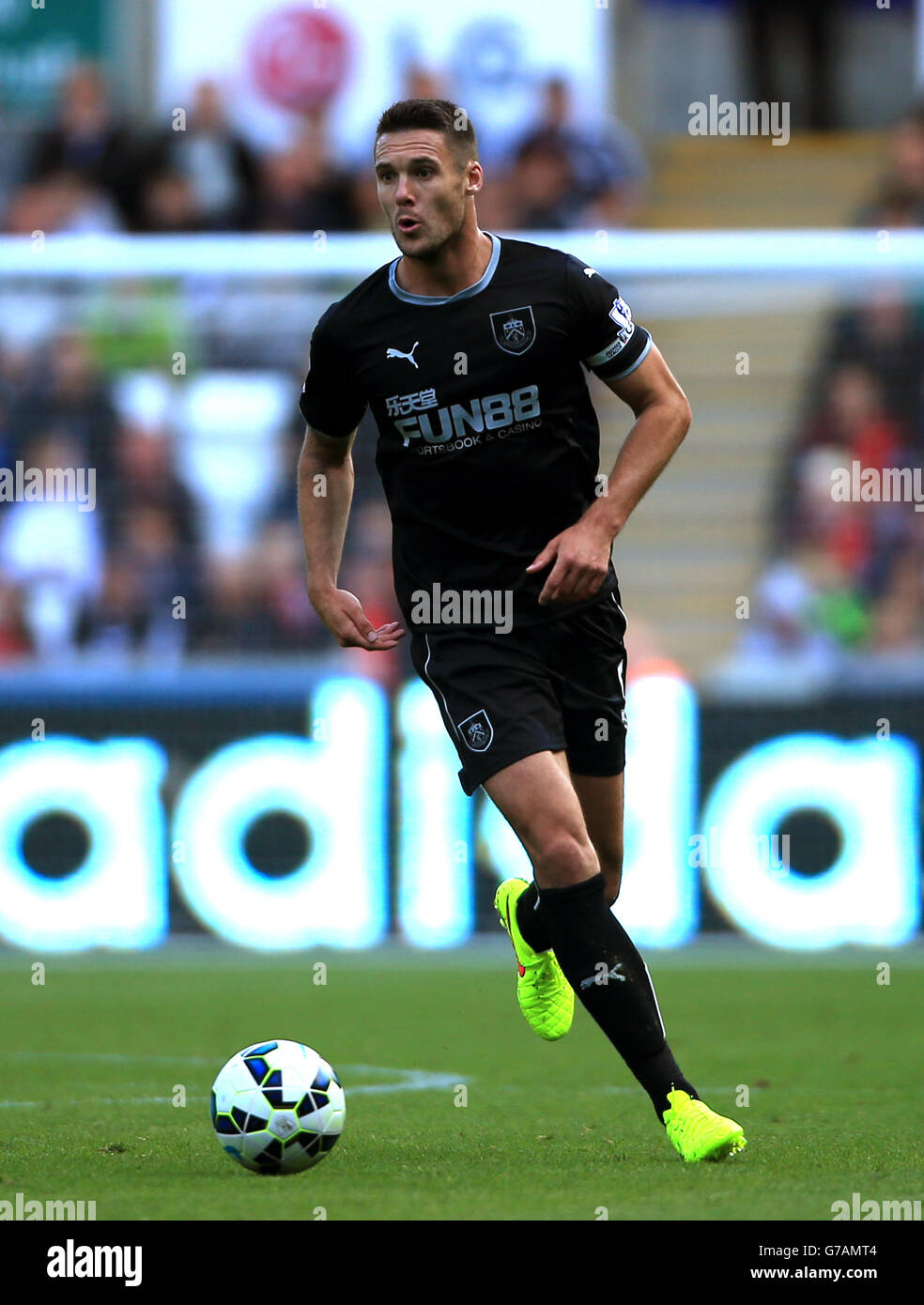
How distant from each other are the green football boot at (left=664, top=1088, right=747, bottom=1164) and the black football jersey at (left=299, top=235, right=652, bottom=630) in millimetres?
1220

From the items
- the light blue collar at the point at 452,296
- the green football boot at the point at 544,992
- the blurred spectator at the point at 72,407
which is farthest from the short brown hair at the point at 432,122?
the blurred spectator at the point at 72,407

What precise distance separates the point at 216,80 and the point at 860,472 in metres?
5.98

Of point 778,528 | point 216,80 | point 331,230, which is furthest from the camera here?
point 216,80

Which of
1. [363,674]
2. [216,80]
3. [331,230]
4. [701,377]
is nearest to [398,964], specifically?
[363,674]

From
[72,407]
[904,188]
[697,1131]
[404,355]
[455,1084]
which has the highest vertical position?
[904,188]

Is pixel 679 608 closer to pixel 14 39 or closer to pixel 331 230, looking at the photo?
pixel 331 230

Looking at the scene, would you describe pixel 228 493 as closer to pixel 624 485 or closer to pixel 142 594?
pixel 142 594

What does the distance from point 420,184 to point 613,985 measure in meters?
1.92

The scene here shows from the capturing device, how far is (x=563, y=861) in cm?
502

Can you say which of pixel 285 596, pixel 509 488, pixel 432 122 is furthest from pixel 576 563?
pixel 285 596

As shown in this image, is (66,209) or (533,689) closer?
(533,689)

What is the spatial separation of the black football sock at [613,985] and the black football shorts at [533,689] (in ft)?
1.18

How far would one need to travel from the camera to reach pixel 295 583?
37.4 feet

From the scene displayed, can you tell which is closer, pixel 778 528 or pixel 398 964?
pixel 398 964
